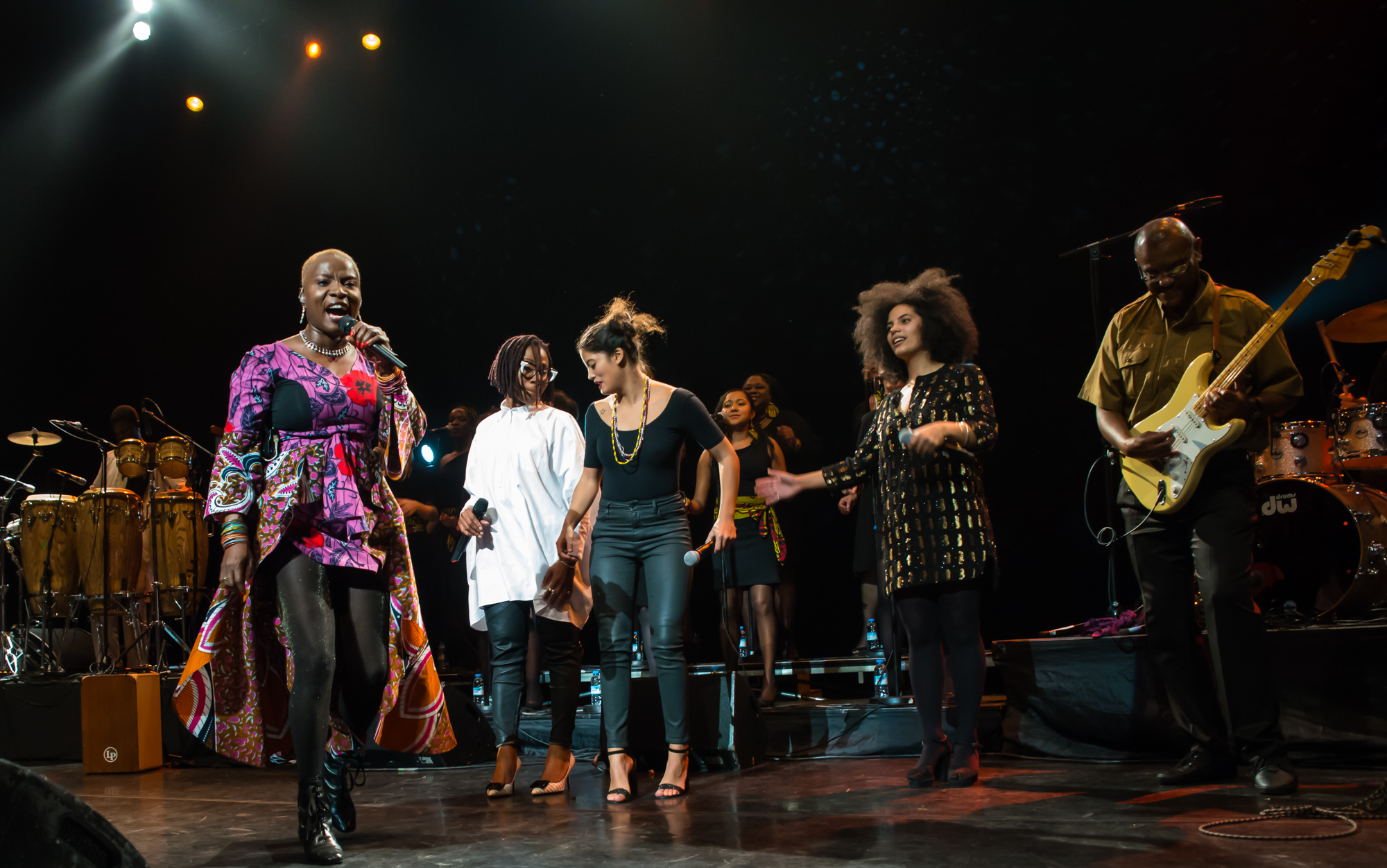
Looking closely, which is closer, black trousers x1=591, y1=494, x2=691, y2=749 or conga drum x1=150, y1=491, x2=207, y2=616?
black trousers x1=591, y1=494, x2=691, y2=749

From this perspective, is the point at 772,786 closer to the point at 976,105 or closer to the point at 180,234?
the point at 976,105

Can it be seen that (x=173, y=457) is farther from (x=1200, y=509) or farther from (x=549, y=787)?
(x=1200, y=509)

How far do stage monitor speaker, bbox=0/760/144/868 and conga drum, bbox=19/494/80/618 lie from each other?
5468mm

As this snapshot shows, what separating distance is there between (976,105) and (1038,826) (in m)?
5.51

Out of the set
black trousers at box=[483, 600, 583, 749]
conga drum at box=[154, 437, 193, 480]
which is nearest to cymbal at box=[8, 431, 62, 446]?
conga drum at box=[154, 437, 193, 480]

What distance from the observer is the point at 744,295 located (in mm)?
7570

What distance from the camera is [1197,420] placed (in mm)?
3188

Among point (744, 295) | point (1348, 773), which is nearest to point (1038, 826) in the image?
point (1348, 773)

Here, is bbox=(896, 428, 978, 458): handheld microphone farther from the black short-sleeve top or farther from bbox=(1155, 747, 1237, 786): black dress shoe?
bbox=(1155, 747, 1237, 786): black dress shoe

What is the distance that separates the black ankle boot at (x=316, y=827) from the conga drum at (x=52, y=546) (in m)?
4.57

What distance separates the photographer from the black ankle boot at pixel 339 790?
2.79m

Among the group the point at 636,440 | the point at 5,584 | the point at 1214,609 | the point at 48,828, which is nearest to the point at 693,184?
the point at 636,440

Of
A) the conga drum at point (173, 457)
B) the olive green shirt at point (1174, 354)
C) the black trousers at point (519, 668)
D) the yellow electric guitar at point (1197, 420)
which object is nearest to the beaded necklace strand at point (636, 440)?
the black trousers at point (519, 668)

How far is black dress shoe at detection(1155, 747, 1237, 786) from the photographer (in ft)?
10.8
